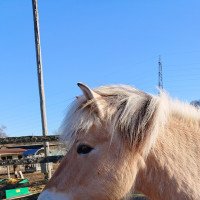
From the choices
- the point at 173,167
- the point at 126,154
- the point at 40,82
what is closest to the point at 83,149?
the point at 126,154

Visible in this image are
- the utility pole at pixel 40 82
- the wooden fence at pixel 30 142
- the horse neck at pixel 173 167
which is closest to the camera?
the horse neck at pixel 173 167

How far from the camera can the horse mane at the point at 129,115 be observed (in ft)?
8.81

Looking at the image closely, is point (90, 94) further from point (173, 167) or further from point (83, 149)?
point (173, 167)

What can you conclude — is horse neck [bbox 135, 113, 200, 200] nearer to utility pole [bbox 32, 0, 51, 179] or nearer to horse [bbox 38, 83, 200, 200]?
horse [bbox 38, 83, 200, 200]

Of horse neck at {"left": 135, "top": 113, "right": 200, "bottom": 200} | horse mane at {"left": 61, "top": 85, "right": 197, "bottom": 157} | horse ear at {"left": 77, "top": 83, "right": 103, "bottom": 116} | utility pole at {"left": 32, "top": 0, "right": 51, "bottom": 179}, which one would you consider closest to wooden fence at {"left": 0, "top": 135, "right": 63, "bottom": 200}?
utility pole at {"left": 32, "top": 0, "right": 51, "bottom": 179}

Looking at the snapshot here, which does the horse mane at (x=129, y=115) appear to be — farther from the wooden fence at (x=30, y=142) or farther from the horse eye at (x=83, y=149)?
the wooden fence at (x=30, y=142)

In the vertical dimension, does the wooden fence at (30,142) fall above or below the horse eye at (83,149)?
below

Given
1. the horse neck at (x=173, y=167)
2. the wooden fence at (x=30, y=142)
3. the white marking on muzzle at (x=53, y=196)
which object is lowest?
the wooden fence at (x=30, y=142)

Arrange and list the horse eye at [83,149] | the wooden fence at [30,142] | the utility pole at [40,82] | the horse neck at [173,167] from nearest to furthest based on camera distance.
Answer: the horse neck at [173,167] → the horse eye at [83,149] → the wooden fence at [30,142] → the utility pole at [40,82]

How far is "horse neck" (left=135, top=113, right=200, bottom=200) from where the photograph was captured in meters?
2.59

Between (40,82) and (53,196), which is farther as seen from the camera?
(40,82)

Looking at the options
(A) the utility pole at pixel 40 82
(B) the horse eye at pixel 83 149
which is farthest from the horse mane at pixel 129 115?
(A) the utility pole at pixel 40 82

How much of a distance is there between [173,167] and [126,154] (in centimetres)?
32

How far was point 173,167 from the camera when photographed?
2.64 metres
